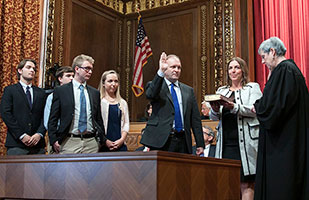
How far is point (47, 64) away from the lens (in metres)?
6.72

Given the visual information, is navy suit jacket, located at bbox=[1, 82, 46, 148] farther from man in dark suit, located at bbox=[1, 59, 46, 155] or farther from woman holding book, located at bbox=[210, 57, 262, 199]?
woman holding book, located at bbox=[210, 57, 262, 199]

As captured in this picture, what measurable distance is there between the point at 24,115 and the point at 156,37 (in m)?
4.53

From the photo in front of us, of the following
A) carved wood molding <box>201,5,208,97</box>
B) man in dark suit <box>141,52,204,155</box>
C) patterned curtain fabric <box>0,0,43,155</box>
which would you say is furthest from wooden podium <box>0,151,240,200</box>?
carved wood molding <box>201,5,208,97</box>

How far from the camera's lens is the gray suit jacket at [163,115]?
10.4 feet

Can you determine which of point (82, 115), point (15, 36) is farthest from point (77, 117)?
point (15, 36)

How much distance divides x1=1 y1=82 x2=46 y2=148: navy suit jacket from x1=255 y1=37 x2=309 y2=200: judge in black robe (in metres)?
2.21

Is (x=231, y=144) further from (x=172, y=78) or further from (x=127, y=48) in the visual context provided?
(x=127, y=48)

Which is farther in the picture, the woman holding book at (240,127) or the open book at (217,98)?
the woman holding book at (240,127)

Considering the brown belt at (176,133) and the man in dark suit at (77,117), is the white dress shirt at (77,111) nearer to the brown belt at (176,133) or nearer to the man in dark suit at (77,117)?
the man in dark suit at (77,117)

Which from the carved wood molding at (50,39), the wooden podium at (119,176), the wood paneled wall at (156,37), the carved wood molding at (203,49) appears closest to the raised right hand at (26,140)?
the wooden podium at (119,176)

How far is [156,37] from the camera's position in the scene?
8109 mm

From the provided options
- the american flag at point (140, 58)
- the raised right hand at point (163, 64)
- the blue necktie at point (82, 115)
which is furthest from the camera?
the american flag at point (140, 58)

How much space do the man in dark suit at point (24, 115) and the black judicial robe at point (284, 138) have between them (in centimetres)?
219

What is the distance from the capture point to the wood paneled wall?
716cm
